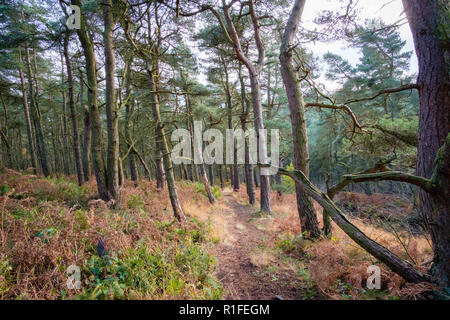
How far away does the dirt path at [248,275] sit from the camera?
297 cm

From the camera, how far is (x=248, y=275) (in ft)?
11.6

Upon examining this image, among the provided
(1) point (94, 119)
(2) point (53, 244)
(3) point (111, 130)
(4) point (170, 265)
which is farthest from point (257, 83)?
(2) point (53, 244)

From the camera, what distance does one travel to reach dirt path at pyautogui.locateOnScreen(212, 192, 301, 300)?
297 cm

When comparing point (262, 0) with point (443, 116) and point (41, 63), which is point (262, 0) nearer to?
point (443, 116)

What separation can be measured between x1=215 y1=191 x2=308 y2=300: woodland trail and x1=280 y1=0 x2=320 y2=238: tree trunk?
1.33 metres

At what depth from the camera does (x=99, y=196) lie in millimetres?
6445

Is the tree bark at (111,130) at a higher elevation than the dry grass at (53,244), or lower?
higher

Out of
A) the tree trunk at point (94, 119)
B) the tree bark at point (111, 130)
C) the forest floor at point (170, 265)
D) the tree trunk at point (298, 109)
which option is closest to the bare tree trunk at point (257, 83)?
the tree trunk at point (298, 109)

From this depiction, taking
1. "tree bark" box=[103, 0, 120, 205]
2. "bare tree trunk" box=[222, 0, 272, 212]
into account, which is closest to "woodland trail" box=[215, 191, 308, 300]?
"bare tree trunk" box=[222, 0, 272, 212]

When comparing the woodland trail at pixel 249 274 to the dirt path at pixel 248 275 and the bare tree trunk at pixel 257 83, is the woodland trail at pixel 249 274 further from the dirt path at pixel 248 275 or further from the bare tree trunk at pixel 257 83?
the bare tree trunk at pixel 257 83

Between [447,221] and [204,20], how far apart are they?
987 cm

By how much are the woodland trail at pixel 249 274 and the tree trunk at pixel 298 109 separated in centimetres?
133
